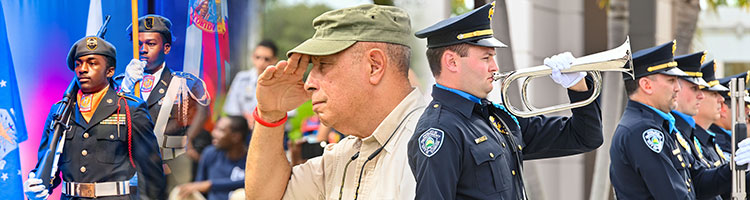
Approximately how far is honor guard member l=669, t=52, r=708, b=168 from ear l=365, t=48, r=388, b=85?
3.01 meters

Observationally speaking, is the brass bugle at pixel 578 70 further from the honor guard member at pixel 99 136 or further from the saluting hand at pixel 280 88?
the honor guard member at pixel 99 136

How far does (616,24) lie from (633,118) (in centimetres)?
331

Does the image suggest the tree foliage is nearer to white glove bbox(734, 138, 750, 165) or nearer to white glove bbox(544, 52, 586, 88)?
white glove bbox(734, 138, 750, 165)

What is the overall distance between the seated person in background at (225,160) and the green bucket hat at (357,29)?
8.35 ft

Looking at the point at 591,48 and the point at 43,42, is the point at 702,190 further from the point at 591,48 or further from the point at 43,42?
the point at 591,48

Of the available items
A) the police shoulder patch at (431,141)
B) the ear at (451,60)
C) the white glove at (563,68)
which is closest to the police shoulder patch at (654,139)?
the white glove at (563,68)

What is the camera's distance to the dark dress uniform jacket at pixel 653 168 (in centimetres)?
516

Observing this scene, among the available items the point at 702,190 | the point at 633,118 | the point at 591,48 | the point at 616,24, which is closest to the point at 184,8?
the point at 633,118

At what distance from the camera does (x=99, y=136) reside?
4.30 metres

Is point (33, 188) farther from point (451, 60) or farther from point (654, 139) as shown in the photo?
point (654, 139)

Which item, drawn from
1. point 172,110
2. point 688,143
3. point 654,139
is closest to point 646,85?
point 654,139

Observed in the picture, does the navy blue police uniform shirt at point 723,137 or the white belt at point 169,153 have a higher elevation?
the white belt at point 169,153

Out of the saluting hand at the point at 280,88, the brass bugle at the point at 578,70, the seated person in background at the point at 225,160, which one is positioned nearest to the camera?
the saluting hand at the point at 280,88

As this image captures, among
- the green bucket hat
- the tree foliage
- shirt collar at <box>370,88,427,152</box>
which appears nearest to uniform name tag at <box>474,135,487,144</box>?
shirt collar at <box>370,88,427,152</box>
